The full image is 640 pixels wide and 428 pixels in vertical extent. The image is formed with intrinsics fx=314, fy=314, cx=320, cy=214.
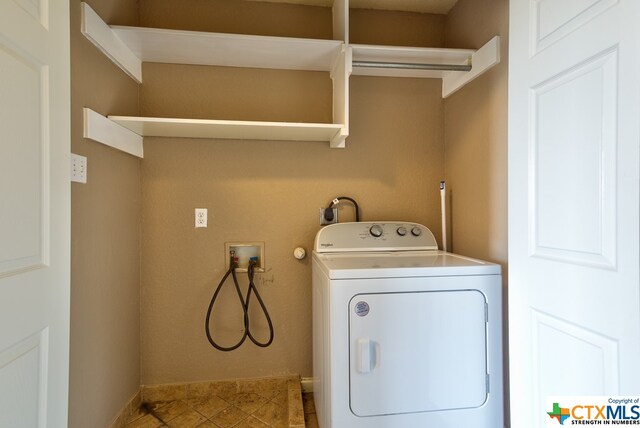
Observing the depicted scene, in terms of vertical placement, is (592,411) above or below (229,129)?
below

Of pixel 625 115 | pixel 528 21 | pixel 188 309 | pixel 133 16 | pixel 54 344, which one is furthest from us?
pixel 188 309

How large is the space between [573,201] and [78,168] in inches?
68.5

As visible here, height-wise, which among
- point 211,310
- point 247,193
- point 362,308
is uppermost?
point 247,193

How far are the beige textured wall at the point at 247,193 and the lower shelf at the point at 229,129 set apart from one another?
0.08 meters

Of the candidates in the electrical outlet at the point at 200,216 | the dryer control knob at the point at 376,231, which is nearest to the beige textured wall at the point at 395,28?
the dryer control knob at the point at 376,231

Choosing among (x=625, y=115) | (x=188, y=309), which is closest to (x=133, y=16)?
(x=188, y=309)

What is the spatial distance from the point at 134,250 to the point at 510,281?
1890 millimetres

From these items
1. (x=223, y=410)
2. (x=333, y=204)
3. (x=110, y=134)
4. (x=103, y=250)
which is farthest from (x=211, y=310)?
(x=110, y=134)

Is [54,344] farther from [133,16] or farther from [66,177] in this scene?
[133,16]

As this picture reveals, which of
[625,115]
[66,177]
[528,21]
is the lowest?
[66,177]

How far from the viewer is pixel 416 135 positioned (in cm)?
208

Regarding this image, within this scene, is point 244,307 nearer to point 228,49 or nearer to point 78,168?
point 78,168

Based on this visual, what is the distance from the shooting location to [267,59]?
1.84 m

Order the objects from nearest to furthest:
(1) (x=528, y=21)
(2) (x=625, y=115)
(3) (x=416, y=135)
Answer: (2) (x=625, y=115) < (1) (x=528, y=21) < (3) (x=416, y=135)
